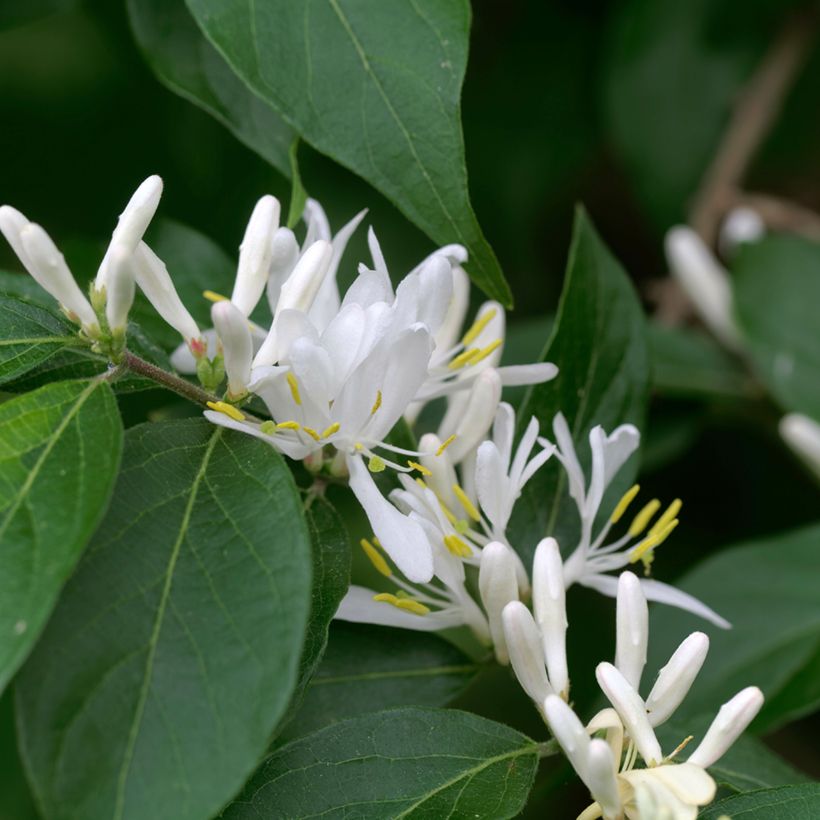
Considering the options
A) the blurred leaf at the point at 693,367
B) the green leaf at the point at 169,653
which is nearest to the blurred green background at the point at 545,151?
the blurred leaf at the point at 693,367

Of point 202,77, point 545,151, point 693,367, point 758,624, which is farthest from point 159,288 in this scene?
point 545,151

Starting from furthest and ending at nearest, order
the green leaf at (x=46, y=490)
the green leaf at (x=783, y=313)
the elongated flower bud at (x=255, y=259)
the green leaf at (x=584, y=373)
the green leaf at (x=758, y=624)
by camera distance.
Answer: the green leaf at (x=783, y=313), the green leaf at (x=758, y=624), the green leaf at (x=584, y=373), the elongated flower bud at (x=255, y=259), the green leaf at (x=46, y=490)

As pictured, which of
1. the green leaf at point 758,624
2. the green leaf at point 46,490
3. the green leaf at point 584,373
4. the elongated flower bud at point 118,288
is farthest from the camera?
the green leaf at point 758,624

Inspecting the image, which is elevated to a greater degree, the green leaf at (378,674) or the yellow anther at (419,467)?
the yellow anther at (419,467)

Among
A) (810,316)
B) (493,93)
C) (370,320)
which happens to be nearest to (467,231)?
(370,320)

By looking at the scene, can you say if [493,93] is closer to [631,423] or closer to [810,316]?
[810,316]

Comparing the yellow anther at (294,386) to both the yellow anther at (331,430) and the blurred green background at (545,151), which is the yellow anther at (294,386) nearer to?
the yellow anther at (331,430)

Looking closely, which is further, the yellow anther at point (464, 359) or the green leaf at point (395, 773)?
the yellow anther at point (464, 359)
